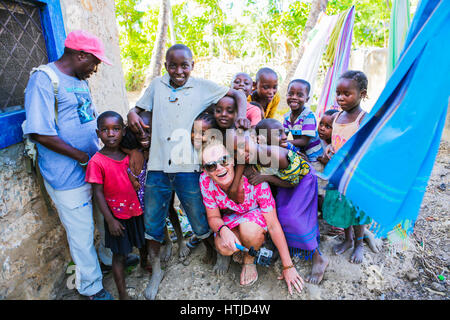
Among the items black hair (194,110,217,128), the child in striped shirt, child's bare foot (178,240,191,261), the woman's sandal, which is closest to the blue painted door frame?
black hair (194,110,217,128)

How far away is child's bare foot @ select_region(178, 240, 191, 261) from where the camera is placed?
2393 mm

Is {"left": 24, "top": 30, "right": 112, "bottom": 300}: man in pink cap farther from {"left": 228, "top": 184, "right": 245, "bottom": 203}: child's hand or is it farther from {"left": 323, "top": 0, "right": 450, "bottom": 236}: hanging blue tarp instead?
{"left": 323, "top": 0, "right": 450, "bottom": 236}: hanging blue tarp

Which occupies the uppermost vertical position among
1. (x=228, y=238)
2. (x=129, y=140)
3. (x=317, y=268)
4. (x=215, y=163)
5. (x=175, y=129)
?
(x=175, y=129)

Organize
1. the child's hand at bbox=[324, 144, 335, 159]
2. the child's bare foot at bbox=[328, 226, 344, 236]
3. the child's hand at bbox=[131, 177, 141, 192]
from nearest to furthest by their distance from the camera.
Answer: the child's hand at bbox=[131, 177, 141, 192], the child's hand at bbox=[324, 144, 335, 159], the child's bare foot at bbox=[328, 226, 344, 236]

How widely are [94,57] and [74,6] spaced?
1.00 meters

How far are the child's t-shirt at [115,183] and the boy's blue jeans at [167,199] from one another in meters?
0.11

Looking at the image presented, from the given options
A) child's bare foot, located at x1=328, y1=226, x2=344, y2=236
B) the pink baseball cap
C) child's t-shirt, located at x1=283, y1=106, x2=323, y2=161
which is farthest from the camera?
child's t-shirt, located at x1=283, y1=106, x2=323, y2=161

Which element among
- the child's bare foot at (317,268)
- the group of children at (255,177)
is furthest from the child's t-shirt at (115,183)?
the child's bare foot at (317,268)

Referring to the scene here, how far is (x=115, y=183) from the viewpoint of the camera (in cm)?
191

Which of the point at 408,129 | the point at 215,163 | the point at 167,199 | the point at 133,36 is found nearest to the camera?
the point at 408,129

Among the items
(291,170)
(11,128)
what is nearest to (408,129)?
(291,170)

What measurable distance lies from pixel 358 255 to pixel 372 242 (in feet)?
0.76

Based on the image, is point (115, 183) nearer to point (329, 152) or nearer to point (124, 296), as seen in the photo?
point (124, 296)

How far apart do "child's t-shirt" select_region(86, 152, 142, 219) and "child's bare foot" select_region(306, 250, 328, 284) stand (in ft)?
4.45
